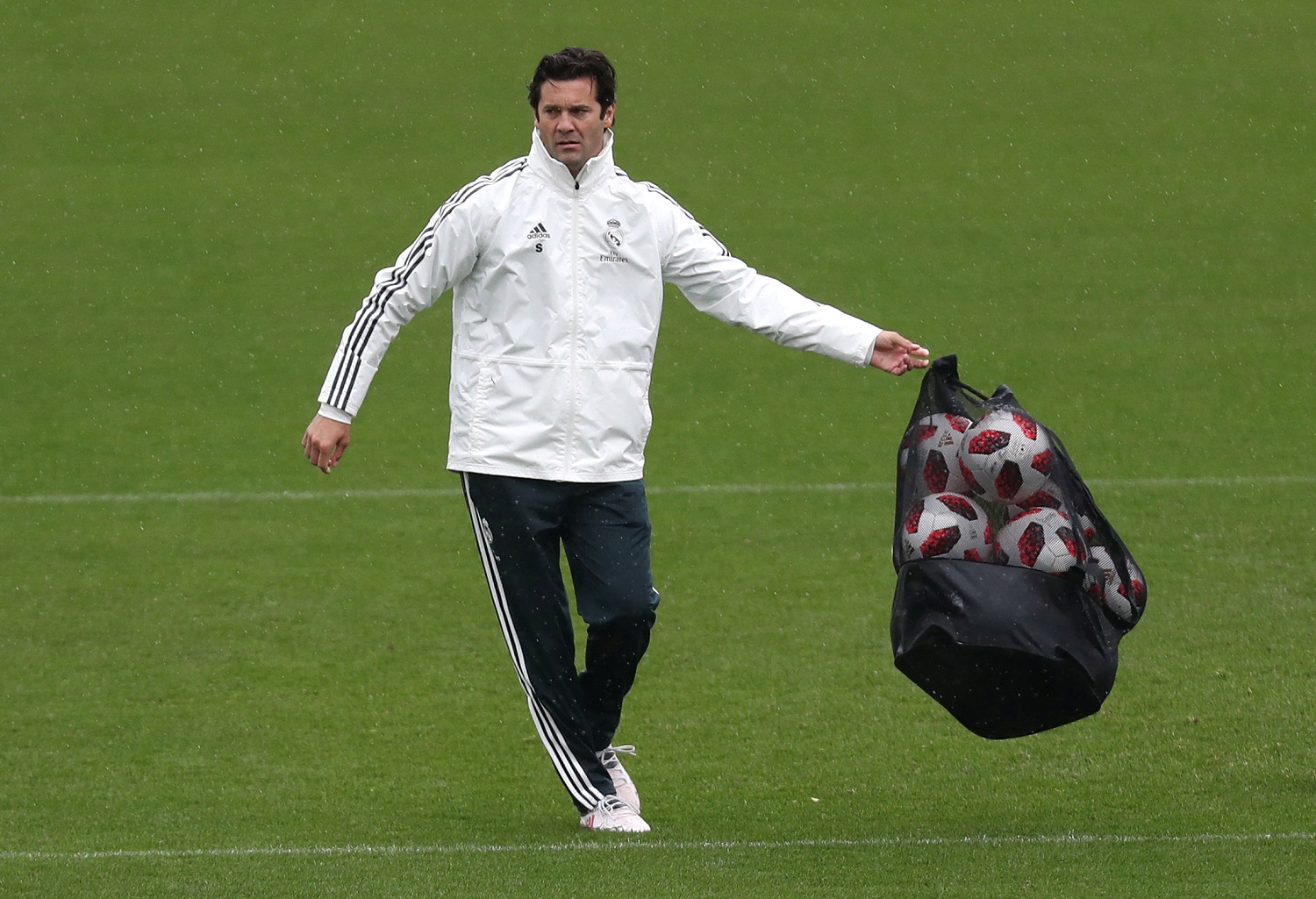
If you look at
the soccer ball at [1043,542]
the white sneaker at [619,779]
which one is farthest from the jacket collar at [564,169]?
the white sneaker at [619,779]

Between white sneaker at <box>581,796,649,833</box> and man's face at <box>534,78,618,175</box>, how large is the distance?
1.59 m

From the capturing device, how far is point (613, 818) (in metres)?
4.44

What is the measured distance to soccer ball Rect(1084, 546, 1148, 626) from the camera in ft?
13.6

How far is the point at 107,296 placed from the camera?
11.9m

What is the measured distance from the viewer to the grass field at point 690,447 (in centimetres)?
452

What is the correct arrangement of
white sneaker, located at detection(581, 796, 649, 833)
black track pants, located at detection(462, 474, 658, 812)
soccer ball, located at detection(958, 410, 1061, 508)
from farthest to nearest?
white sneaker, located at detection(581, 796, 649, 833)
black track pants, located at detection(462, 474, 658, 812)
soccer ball, located at detection(958, 410, 1061, 508)

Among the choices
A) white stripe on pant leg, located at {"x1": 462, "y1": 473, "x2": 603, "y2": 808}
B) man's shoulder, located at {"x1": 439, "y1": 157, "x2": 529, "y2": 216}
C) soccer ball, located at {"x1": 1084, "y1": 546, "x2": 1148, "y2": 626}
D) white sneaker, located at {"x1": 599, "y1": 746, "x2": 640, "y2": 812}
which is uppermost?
man's shoulder, located at {"x1": 439, "y1": 157, "x2": 529, "y2": 216}

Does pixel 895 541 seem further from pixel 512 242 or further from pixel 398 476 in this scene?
pixel 398 476

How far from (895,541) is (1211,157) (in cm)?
1032

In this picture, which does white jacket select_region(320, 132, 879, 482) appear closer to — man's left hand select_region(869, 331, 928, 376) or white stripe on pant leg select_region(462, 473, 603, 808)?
man's left hand select_region(869, 331, 928, 376)

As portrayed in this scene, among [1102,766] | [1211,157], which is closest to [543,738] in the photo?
[1102,766]

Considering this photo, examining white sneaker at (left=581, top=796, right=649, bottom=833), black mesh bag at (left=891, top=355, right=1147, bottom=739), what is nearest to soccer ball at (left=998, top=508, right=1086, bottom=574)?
black mesh bag at (left=891, top=355, right=1147, bottom=739)

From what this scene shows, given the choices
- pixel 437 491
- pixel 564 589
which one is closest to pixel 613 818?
pixel 564 589

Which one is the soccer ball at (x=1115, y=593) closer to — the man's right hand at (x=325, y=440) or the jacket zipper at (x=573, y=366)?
the jacket zipper at (x=573, y=366)
